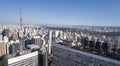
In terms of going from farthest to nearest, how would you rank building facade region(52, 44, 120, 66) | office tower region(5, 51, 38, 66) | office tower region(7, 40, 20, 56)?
1. office tower region(7, 40, 20, 56)
2. office tower region(5, 51, 38, 66)
3. building facade region(52, 44, 120, 66)

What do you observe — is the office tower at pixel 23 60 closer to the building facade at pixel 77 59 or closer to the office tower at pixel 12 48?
the building facade at pixel 77 59

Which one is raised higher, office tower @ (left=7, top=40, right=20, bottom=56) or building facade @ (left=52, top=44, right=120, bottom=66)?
building facade @ (left=52, top=44, right=120, bottom=66)

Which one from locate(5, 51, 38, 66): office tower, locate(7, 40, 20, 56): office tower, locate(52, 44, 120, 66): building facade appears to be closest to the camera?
locate(52, 44, 120, 66): building facade

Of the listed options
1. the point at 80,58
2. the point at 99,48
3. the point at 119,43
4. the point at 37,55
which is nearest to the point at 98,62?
the point at 80,58

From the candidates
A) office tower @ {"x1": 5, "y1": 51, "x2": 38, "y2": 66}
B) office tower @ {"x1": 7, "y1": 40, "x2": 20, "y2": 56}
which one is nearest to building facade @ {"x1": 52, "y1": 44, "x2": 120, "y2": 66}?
office tower @ {"x1": 5, "y1": 51, "x2": 38, "y2": 66}

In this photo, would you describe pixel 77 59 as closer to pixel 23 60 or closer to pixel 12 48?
pixel 23 60

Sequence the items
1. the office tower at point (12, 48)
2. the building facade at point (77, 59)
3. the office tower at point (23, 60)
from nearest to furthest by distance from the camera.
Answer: the building facade at point (77, 59) < the office tower at point (23, 60) < the office tower at point (12, 48)

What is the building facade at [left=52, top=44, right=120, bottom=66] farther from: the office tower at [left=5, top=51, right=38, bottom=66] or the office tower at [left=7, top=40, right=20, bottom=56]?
the office tower at [left=7, top=40, right=20, bottom=56]

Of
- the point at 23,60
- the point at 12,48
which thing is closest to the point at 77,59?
the point at 23,60

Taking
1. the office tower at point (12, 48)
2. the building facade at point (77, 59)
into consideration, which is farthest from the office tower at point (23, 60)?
the office tower at point (12, 48)
